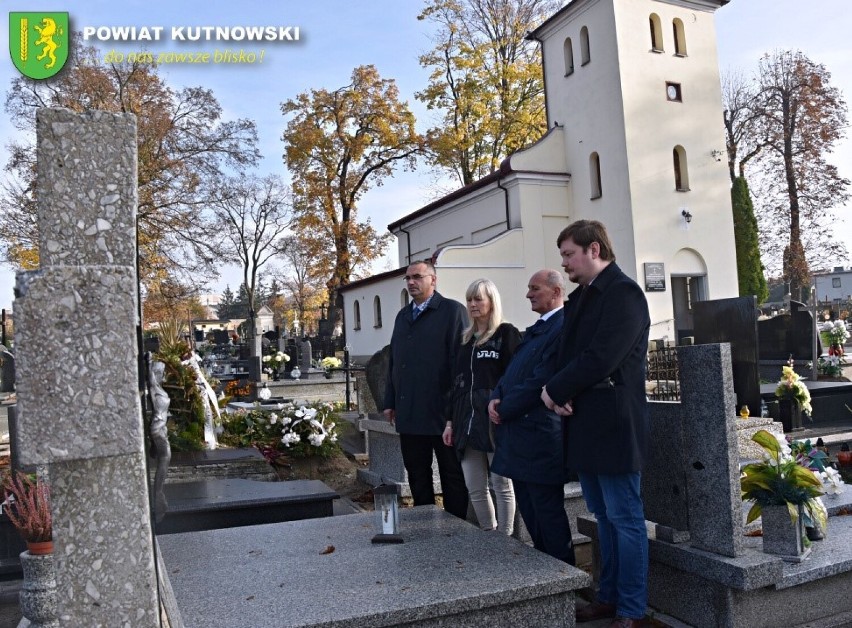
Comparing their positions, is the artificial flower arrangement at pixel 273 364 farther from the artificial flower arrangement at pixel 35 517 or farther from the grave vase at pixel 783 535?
the grave vase at pixel 783 535

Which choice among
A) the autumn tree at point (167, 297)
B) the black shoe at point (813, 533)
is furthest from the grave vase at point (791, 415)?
the autumn tree at point (167, 297)

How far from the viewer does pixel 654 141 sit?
887 inches

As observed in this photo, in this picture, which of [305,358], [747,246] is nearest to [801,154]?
[747,246]

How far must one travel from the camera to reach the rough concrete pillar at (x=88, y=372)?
A: 1.58 m

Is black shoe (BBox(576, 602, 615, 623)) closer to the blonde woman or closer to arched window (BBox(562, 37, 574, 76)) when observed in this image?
the blonde woman

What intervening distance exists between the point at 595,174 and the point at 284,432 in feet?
58.5

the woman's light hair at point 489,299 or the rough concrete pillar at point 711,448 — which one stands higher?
the woman's light hair at point 489,299

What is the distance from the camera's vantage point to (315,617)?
2.71 m

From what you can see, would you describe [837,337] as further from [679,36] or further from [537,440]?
[537,440]

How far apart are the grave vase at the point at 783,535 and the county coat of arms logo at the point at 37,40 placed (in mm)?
14634

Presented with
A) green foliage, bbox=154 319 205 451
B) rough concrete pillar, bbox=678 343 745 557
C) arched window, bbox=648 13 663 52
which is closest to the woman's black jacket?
rough concrete pillar, bbox=678 343 745 557

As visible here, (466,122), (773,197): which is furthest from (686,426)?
(773,197)

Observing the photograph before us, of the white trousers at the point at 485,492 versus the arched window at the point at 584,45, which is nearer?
the white trousers at the point at 485,492

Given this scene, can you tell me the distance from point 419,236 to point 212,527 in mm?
25468
